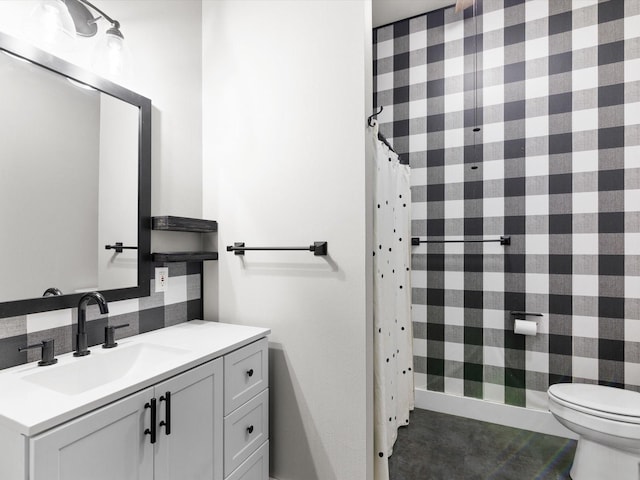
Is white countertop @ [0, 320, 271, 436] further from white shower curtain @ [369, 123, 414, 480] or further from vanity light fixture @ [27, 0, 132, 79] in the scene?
vanity light fixture @ [27, 0, 132, 79]

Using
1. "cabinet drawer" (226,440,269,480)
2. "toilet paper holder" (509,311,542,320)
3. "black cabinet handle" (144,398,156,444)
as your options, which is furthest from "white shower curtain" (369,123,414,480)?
"black cabinet handle" (144,398,156,444)

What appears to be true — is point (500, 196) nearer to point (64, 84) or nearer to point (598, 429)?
point (598, 429)

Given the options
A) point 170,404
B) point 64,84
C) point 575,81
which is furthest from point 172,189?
point 575,81

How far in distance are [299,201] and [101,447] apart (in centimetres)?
114

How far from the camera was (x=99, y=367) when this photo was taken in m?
1.20

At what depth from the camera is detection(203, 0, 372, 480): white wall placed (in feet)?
4.84

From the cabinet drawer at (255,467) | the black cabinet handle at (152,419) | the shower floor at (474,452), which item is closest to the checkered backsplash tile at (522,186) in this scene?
the shower floor at (474,452)

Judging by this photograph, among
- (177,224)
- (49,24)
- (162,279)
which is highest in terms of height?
(49,24)

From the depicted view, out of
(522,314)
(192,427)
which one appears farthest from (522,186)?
(192,427)

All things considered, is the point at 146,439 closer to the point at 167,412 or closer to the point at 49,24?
the point at 167,412

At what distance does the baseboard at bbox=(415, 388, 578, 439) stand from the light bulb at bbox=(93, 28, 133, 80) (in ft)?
8.80

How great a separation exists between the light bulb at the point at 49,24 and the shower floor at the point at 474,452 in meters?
2.44

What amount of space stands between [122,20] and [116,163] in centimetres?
63

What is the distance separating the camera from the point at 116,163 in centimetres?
143
